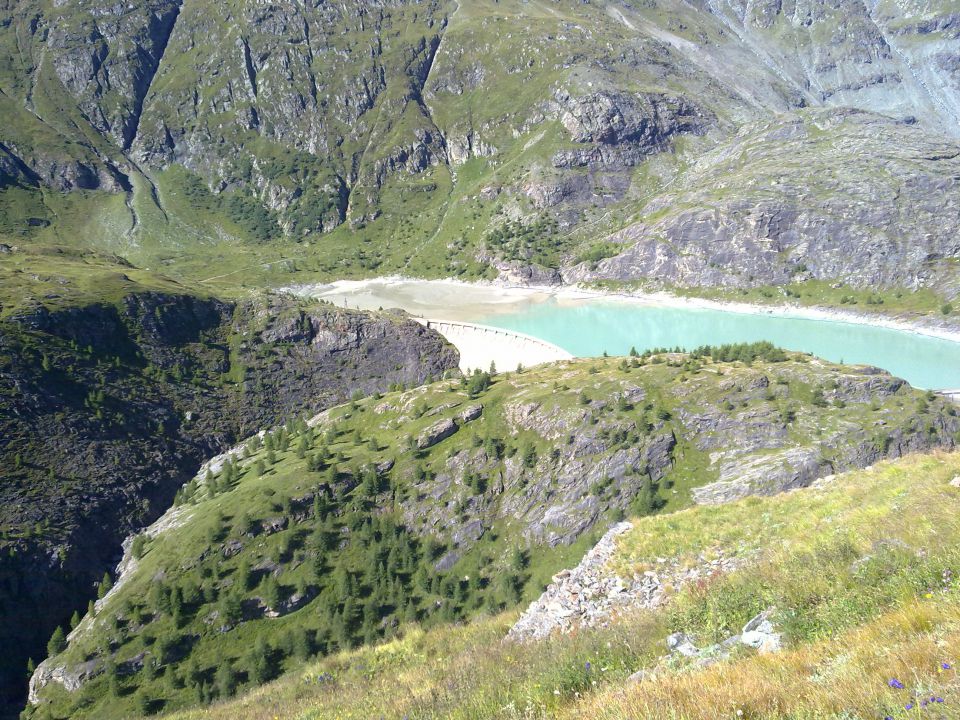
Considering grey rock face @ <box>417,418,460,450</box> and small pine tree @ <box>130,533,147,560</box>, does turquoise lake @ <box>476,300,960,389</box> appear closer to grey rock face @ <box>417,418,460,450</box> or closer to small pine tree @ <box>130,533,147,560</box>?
grey rock face @ <box>417,418,460,450</box>

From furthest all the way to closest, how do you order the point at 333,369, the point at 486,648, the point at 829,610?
1. the point at 333,369
2. the point at 486,648
3. the point at 829,610

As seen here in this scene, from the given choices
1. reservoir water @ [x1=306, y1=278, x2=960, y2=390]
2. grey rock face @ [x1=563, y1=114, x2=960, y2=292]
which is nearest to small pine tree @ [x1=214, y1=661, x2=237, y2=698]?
reservoir water @ [x1=306, y1=278, x2=960, y2=390]

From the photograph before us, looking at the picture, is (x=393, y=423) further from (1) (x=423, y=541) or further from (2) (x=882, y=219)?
(2) (x=882, y=219)

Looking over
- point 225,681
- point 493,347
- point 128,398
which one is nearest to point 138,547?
point 225,681

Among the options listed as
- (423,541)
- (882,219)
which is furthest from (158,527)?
(882,219)

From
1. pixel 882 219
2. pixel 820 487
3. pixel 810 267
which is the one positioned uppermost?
pixel 882 219

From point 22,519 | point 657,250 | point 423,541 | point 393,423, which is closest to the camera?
point 423,541
